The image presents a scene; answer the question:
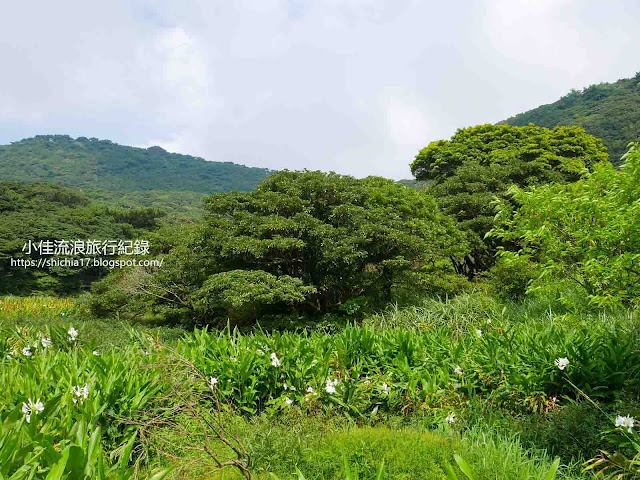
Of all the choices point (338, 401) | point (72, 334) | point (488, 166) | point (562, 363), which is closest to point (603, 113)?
point (488, 166)

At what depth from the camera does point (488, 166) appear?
45.7 ft

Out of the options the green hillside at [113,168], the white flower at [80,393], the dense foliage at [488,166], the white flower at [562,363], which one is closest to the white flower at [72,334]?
the white flower at [80,393]

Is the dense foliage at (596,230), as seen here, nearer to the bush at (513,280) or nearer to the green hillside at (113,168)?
the bush at (513,280)

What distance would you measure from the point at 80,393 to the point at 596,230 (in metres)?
5.10

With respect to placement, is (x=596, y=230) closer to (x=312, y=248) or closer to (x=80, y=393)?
(x=80, y=393)

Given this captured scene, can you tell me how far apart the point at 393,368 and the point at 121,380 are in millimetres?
2319

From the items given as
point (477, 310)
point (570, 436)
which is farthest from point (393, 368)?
point (477, 310)

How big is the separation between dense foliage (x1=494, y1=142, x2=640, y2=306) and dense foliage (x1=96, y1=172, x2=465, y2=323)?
3423 mm

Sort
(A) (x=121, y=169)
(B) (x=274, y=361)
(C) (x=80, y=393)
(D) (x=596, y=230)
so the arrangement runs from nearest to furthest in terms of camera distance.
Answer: (C) (x=80, y=393), (B) (x=274, y=361), (D) (x=596, y=230), (A) (x=121, y=169)

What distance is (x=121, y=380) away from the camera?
2.95m

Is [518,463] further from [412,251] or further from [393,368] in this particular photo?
[412,251]

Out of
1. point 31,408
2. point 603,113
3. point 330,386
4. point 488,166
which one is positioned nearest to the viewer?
point 31,408

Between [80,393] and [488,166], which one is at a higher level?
[488,166]

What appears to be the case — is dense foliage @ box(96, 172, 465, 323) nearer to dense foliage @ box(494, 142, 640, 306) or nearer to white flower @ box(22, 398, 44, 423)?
dense foliage @ box(494, 142, 640, 306)
